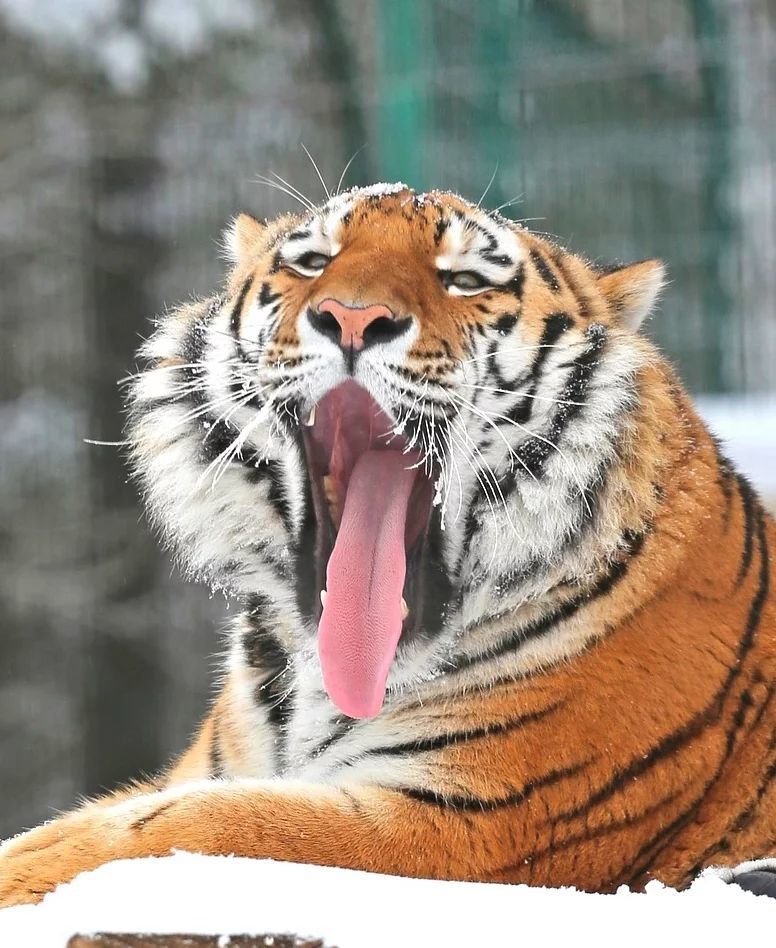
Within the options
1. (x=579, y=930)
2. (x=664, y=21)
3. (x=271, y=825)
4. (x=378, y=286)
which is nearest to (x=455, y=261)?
(x=378, y=286)

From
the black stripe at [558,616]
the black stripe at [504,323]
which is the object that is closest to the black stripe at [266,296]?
the black stripe at [504,323]

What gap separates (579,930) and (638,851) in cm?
46

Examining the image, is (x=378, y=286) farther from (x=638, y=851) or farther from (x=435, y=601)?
(x=638, y=851)

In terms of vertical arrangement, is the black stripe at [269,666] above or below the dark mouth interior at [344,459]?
below

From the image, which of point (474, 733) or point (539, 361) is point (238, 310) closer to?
point (539, 361)

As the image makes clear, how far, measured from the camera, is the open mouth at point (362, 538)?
1873 mm

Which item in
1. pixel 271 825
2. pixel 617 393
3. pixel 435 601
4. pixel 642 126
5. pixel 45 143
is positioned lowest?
pixel 271 825

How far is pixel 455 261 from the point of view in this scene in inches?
81.0

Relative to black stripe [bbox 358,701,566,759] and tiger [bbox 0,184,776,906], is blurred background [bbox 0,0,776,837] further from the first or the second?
black stripe [bbox 358,701,566,759]

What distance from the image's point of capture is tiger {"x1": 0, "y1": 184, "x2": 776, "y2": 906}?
5.74 ft

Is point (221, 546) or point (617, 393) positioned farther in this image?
point (221, 546)

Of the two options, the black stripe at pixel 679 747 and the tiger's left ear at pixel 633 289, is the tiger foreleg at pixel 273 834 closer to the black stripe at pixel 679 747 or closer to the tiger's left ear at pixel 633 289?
the black stripe at pixel 679 747

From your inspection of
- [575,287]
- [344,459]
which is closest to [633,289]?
[575,287]

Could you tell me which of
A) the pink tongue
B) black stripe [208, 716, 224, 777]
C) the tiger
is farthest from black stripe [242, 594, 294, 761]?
the pink tongue
